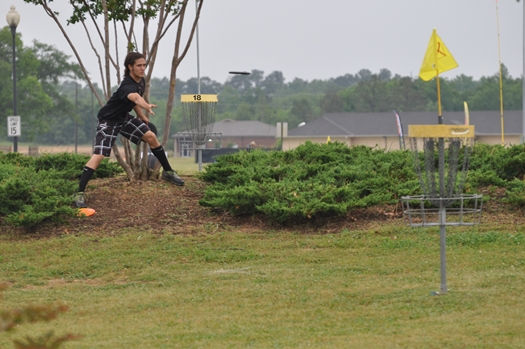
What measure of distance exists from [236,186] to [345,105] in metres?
91.5

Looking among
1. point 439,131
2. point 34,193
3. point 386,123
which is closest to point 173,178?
point 34,193

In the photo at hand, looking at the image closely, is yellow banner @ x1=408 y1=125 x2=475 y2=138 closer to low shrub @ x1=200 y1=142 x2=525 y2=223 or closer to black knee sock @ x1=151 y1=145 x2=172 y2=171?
low shrub @ x1=200 y1=142 x2=525 y2=223

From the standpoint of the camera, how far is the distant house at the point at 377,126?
6506 centimetres

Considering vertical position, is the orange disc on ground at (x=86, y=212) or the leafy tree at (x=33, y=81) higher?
the leafy tree at (x=33, y=81)

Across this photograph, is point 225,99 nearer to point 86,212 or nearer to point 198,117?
point 198,117

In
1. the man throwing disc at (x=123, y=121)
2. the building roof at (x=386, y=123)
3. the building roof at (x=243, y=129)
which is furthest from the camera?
the building roof at (x=243, y=129)

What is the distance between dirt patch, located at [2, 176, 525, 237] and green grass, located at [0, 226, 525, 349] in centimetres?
26

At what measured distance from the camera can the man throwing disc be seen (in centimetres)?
1030

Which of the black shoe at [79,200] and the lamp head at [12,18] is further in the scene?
the lamp head at [12,18]

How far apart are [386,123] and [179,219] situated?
60.5 meters

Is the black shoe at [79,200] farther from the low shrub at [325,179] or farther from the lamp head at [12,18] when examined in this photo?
the lamp head at [12,18]

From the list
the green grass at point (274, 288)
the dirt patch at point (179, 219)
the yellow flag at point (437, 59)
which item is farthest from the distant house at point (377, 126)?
the yellow flag at point (437, 59)

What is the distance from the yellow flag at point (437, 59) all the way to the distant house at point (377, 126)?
57842mm

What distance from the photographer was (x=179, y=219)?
1059 centimetres
